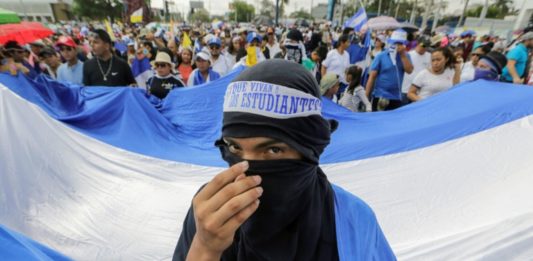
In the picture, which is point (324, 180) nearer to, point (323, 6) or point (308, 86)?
point (308, 86)

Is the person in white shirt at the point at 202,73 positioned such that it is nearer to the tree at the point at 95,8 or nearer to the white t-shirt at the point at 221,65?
the white t-shirt at the point at 221,65

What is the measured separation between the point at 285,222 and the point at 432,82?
13.5ft

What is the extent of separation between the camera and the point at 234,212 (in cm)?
82

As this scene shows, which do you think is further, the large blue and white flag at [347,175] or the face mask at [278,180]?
the large blue and white flag at [347,175]

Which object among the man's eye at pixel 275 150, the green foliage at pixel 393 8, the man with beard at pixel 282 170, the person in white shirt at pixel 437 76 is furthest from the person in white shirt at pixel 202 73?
the green foliage at pixel 393 8

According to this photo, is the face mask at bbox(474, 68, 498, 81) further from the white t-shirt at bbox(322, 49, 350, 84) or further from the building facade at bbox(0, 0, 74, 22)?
the building facade at bbox(0, 0, 74, 22)

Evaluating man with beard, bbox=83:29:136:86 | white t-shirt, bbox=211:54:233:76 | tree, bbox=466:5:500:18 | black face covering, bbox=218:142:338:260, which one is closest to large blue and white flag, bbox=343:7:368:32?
white t-shirt, bbox=211:54:233:76

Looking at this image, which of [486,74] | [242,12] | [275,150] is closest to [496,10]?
[242,12]

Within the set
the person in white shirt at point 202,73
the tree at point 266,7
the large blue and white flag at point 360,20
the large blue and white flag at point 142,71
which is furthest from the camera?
the tree at point 266,7

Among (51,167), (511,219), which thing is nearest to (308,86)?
(511,219)

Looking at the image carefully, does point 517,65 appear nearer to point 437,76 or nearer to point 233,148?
point 437,76

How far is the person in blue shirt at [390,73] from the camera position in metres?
5.32

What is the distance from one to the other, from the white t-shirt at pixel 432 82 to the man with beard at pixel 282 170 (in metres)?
3.86

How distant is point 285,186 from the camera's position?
3.83 feet
